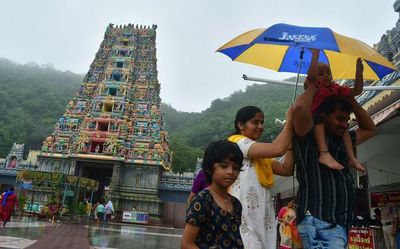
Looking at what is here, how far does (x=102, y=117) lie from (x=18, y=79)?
44671mm

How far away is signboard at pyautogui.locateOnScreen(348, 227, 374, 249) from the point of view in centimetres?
649

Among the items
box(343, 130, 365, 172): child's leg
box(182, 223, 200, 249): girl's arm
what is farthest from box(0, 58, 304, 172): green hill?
box(182, 223, 200, 249): girl's arm

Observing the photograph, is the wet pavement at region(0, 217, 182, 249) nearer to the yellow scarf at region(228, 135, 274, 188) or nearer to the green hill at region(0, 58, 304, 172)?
the yellow scarf at region(228, 135, 274, 188)

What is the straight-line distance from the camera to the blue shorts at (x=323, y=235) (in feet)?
5.64

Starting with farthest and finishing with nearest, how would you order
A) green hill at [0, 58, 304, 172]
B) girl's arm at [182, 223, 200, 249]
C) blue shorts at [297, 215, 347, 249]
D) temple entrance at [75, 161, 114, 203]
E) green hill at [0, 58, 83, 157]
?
green hill at [0, 58, 304, 172] < green hill at [0, 58, 83, 157] < temple entrance at [75, 161, 114, 203] < blue shorts at [297, 215, 347, 249] < girl's arm at [182, 223, 200, 249]

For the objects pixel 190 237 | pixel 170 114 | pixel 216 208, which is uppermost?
pixel 170 114

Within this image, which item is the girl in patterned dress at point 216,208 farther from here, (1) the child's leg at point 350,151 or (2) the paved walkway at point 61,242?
(2) the paved walkway at point 61,242

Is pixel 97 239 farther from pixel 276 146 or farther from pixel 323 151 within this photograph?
pixel 323 151

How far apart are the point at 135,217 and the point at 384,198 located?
622 inches

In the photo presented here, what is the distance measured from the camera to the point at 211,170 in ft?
6.01

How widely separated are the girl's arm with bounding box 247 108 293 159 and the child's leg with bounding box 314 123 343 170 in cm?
15

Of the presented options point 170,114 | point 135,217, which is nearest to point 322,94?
point 135,217

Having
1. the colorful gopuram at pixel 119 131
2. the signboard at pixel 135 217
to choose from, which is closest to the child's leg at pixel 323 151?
the signboard at pixel 135 217

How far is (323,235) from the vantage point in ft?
5.74
